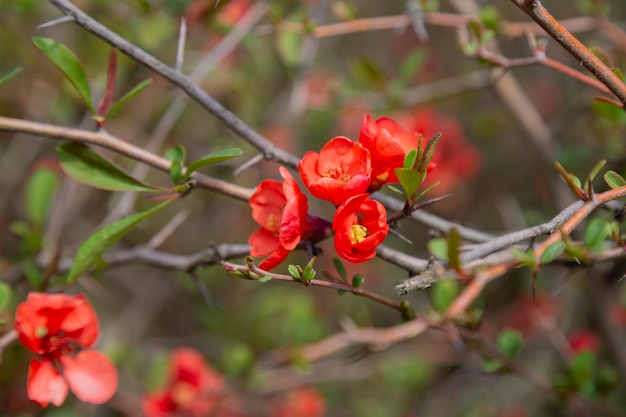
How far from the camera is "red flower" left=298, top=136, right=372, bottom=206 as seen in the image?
2.60 ft

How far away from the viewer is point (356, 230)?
2.67 feet

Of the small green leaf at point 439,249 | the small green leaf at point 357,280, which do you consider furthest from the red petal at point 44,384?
the small green leaf at point 439,249

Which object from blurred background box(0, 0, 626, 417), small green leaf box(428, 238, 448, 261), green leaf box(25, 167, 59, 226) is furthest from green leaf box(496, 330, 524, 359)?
green leaf box(25, 167, 59, 226)

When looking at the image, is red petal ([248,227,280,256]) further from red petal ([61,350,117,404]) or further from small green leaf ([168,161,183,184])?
red petal ([61,350,117,404])

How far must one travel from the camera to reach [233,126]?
3.34ft

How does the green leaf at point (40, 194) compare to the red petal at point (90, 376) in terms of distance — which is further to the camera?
the green leaf at point (40, 194)

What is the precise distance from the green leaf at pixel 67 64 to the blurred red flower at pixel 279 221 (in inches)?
12.6

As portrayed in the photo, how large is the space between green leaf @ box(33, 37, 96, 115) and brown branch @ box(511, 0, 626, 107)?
66 centimetres

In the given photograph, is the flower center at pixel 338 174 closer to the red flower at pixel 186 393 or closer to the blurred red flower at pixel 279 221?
the blurred red flower at pixel 279 221

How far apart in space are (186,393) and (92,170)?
2.40 ft

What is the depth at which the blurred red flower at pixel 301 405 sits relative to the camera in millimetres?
1881

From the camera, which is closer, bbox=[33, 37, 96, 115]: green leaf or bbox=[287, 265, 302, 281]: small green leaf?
bbox=[287, 265, 302, 281]: small green leaf

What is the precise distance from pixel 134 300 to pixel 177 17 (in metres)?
1.19

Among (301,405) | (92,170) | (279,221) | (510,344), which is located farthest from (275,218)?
(301,405)
